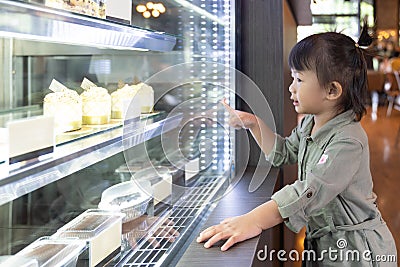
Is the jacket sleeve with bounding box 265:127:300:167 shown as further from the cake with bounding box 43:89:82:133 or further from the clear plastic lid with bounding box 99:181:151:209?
the cake with bounding box 43:89:82:133

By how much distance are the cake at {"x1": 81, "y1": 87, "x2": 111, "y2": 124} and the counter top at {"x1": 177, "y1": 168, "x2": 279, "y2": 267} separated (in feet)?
1.09

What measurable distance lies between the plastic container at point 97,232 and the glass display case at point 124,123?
11 millimetres

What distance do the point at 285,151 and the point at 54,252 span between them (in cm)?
96

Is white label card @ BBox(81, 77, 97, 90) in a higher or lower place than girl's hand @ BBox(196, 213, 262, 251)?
higher

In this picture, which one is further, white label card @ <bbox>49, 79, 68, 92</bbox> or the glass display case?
white label card @ <bbox>49, 79, 68, 92</bbox>

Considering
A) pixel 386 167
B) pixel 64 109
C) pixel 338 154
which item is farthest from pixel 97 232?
pixel 386 167

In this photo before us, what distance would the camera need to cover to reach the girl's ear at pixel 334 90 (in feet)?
4.43

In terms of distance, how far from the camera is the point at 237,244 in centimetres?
106

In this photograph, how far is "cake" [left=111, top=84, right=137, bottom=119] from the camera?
4.08ft

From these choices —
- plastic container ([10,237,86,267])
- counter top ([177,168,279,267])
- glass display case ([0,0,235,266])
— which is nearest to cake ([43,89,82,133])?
glass display case ([0,0,235,266])

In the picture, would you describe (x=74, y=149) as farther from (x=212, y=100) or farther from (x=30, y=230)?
(x=212, y=100)

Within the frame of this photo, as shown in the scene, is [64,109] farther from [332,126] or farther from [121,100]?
[332,126]

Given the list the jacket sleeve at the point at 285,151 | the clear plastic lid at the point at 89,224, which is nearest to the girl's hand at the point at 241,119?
the jacket sleeve at the point at 285,151

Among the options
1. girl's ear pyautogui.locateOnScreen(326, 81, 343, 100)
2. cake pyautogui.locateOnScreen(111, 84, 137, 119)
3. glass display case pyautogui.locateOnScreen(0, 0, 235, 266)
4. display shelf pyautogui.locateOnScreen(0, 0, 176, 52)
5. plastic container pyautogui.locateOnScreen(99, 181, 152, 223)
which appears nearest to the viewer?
display shelf pyautogui.locateOnScreen(0, 0, 176, 52)
